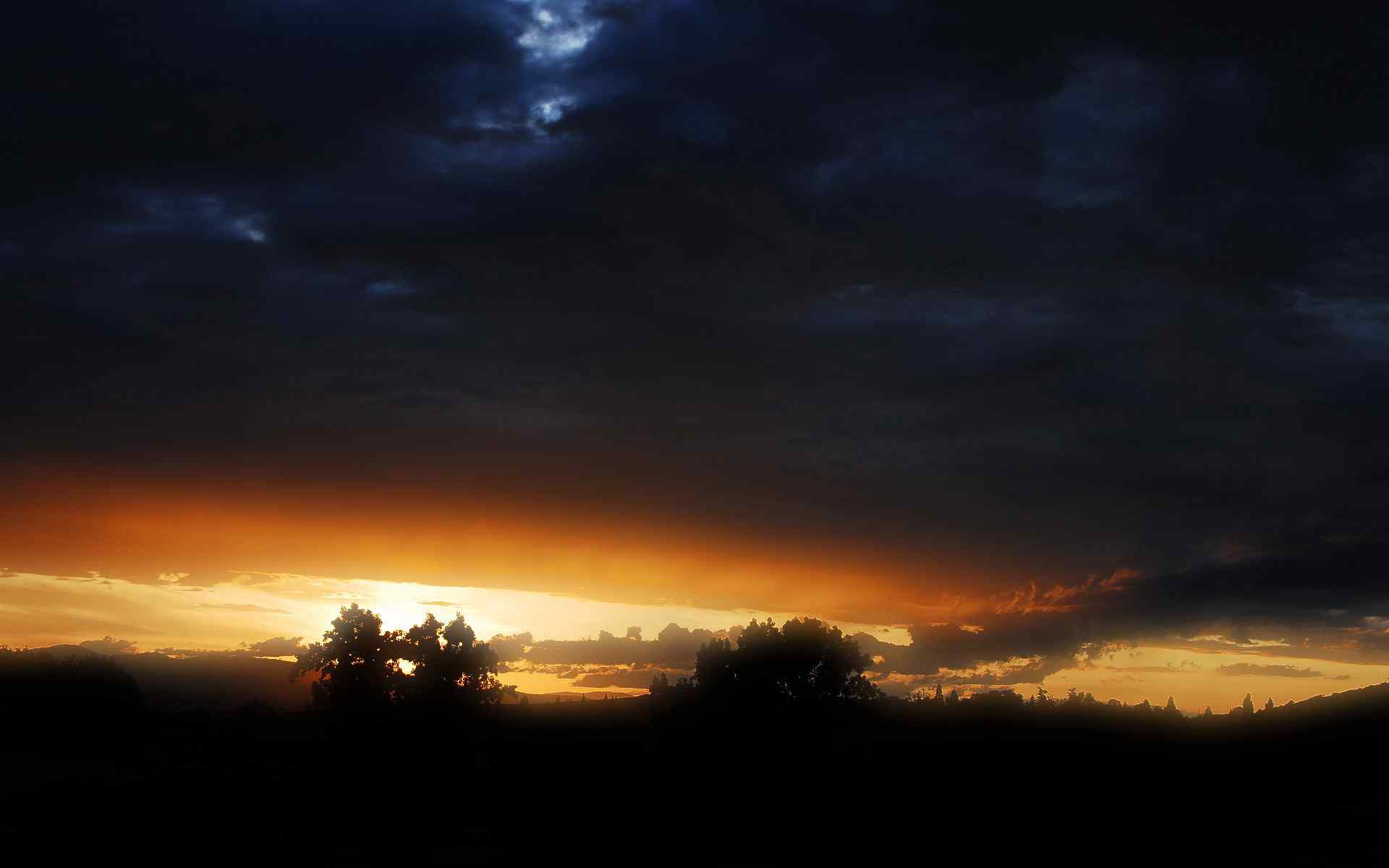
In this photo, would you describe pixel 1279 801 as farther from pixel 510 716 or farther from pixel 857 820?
pixel 510 716

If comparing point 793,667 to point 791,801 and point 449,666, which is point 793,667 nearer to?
point 449,666

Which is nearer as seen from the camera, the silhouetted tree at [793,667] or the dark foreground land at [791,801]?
the dark foreground land at [791,801]

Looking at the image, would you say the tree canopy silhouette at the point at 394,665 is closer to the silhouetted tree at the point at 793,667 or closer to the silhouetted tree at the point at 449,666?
the silhouetted tree at the point at 449,666

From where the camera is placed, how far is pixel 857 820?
4206 cm

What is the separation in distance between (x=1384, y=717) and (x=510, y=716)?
9894 cm

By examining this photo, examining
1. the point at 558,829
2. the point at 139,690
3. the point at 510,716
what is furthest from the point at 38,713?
the point at 558,829

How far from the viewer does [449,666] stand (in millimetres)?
124250

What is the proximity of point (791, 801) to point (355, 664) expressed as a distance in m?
88.5

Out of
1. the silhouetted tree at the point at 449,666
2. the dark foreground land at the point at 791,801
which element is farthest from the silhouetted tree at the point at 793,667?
the dark foreground land at the point at 791,801

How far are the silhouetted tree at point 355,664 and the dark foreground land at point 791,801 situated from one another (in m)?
50.5

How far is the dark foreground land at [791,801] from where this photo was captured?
34.8 m

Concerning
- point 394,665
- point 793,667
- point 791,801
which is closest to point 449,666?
point 394,665

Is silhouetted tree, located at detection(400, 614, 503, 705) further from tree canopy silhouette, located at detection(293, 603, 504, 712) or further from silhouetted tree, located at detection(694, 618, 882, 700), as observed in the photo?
silhouetted tree, located at detection(694, 618, 882, 700)

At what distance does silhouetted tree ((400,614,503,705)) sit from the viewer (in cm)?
12350
